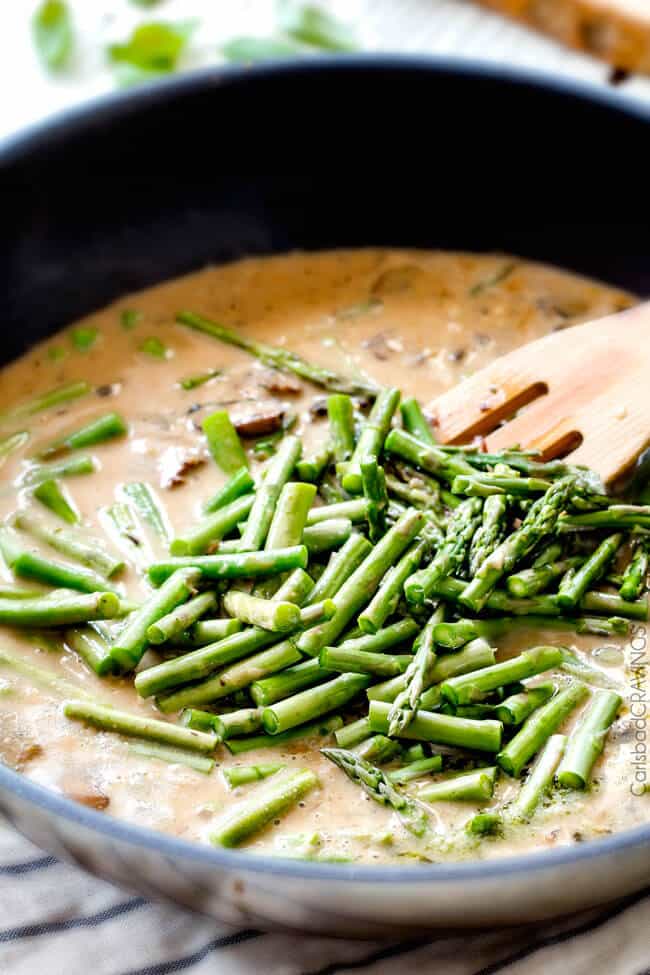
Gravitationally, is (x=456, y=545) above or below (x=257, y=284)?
below

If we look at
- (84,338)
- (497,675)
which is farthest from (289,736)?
(84,338)

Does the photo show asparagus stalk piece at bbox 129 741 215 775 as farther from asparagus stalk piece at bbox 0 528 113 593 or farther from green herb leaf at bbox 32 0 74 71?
green herb leaf at bbox 32 0 74 71

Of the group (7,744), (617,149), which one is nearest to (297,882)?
(7,744)

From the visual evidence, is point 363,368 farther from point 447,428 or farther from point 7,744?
point 7,744

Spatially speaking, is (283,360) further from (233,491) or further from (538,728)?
(538,728)

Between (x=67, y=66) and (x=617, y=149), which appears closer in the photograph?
(x=617, y=149)

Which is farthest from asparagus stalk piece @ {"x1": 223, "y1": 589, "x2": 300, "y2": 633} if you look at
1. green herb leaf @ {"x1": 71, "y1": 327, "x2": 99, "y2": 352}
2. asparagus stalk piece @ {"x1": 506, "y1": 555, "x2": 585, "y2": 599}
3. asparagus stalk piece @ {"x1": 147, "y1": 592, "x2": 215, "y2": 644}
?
green herb leaf @ {"x1": 71, "y1": 327, "x2": 99, "y2": 352}
